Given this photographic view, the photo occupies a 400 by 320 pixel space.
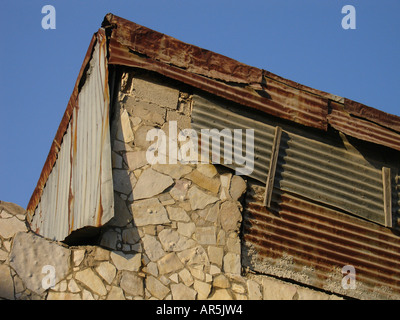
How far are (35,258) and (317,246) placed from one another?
336 centimetres

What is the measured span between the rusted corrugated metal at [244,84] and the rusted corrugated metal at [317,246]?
1091mm

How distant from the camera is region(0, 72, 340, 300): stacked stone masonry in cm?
679

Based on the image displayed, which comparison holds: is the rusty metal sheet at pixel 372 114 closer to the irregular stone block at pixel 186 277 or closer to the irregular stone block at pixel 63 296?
the irregular stone block at pixel 186 277

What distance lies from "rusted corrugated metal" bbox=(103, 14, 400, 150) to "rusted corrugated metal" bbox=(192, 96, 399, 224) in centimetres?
19

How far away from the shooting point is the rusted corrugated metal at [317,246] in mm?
7820

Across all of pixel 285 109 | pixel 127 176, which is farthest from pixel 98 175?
pixel 285 109

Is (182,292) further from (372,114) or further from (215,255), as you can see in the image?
(372,114)

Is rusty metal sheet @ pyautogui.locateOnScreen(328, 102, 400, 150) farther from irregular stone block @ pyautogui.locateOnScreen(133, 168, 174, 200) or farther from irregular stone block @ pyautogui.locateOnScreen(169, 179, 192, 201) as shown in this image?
irregular stone block @ pyautogui.locateOnScreen(133, 168, 174, 200)

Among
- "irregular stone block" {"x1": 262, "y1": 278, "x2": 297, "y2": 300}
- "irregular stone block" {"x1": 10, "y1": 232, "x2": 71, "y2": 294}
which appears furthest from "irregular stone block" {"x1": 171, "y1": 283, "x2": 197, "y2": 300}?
"irregular stone block" {"x1": 10, "y1": 232, "x2": 71, "y2": 294}

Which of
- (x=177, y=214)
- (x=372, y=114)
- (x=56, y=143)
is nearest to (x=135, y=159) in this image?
(x=177, y=214)

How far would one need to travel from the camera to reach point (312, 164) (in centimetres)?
834

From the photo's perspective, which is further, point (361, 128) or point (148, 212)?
point (361, 128)
